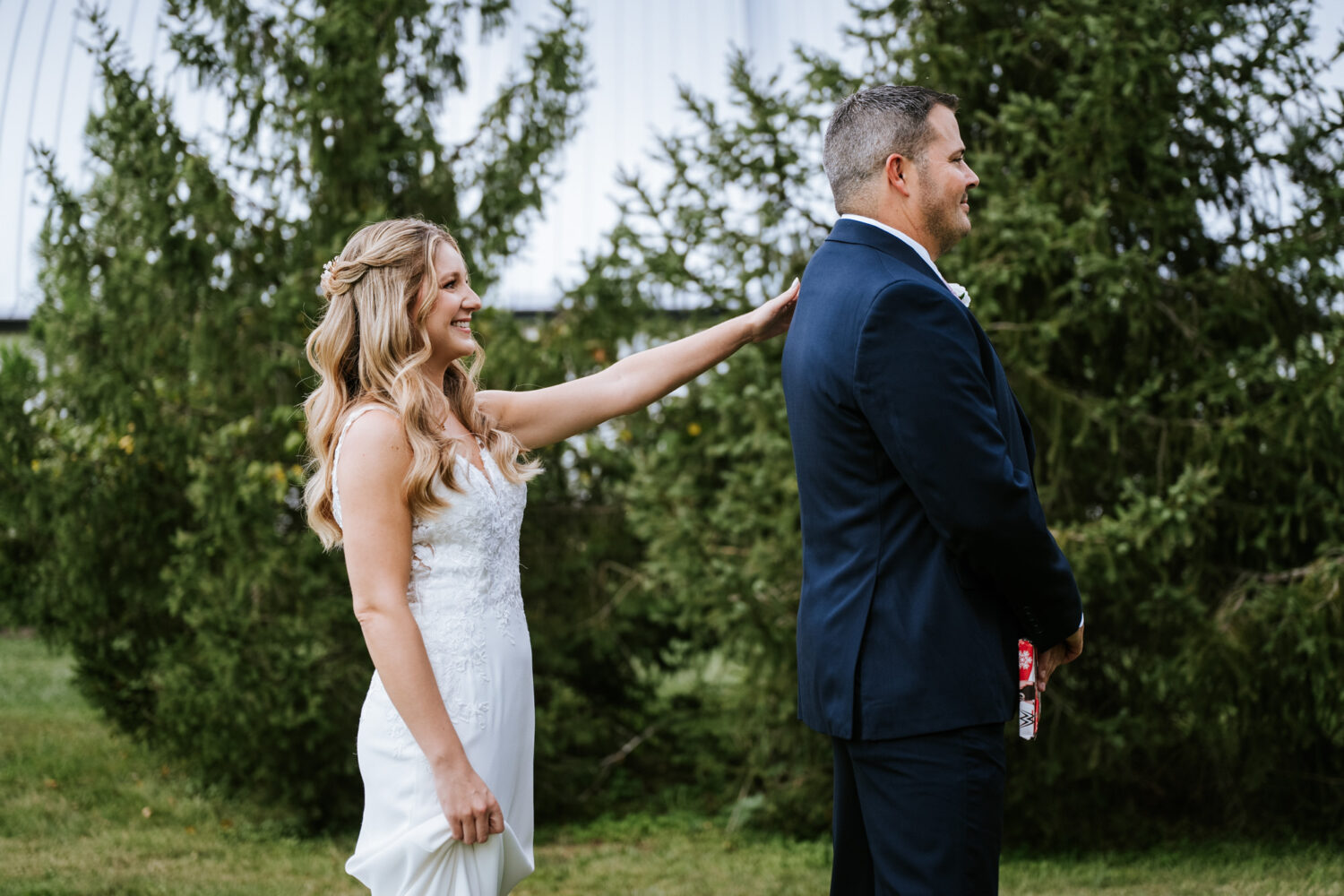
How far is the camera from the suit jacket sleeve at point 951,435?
190cm

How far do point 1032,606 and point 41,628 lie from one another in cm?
568

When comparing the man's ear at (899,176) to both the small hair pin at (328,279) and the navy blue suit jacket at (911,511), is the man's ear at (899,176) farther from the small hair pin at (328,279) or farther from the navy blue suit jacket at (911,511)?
the small hair pin at (328,279)

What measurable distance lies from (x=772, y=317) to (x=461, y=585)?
100 centimetres

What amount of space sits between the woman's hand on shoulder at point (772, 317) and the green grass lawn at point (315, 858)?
8.52 ft

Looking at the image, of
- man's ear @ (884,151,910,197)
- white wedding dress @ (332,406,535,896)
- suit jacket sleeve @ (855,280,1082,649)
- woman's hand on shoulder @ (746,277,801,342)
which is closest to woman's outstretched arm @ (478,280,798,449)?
woman's hand on shoulder @ (746,277,801,342)

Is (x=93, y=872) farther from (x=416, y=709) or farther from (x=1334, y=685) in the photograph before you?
(x=1334, y=685)

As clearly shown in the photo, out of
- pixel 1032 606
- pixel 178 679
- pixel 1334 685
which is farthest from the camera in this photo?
pixel 178 679

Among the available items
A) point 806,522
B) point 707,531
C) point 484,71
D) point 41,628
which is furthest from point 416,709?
point 484,71

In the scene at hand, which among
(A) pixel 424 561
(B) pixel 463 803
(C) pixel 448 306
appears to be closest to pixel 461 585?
(A) pixel 424 561

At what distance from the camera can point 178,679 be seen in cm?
511

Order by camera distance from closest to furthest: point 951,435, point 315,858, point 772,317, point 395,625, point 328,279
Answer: point 951,435 < point 395,625 < point 328,279 < point 772,317 < point 315,858

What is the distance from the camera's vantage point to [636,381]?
271 cm

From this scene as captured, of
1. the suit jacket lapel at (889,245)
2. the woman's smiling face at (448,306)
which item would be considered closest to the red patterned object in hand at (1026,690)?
the suit jacket lapel at (889,245)

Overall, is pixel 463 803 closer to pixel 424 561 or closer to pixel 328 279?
pixel 424 561
